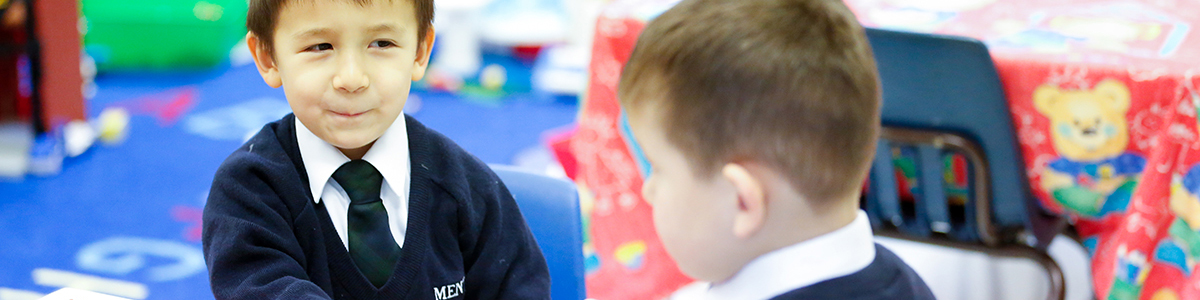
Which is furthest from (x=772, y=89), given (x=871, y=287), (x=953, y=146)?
(x=953, y=146)

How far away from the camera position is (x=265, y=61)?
800 millimetres

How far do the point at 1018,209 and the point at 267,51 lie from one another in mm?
1072

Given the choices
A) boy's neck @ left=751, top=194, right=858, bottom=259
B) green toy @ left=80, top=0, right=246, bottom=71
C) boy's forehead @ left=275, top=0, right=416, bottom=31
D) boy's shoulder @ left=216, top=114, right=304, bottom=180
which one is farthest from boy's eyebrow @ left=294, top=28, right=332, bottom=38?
green toy @ left=80, top=0, right=246, bottom=71

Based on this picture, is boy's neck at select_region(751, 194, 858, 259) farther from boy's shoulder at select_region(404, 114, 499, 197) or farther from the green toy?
the green toy

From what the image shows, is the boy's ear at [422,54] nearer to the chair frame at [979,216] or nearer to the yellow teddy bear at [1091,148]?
the chair frame at [979,216]

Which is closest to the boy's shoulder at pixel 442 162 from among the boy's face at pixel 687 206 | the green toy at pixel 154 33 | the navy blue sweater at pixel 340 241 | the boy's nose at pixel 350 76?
the navy blue sweater at pixel 340 241

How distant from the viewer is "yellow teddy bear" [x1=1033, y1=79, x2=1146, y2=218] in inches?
54.6

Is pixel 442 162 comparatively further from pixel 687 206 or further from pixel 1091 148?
pixel 1091 148

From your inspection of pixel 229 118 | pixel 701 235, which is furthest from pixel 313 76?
pixel 229 118

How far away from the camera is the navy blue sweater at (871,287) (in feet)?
2.08

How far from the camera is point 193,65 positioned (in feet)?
12.0

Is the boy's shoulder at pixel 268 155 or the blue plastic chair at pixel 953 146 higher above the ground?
the boy's shoulder at pixel 268 155

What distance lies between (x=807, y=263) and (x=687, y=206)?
8 cm

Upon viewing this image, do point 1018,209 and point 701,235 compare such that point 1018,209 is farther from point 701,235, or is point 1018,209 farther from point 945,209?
point 701,235
